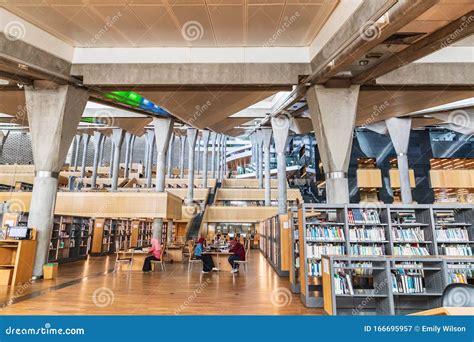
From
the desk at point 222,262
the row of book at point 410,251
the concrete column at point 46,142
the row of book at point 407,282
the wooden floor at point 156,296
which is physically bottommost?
the wooden floor at point 156,296

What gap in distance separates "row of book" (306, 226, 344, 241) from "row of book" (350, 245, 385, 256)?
33cm

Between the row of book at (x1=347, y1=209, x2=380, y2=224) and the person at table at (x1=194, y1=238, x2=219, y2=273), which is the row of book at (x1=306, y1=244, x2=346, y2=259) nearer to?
the row of book at (x1=347, y1=209, x2=380, y2=224)

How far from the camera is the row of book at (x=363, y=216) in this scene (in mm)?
5711

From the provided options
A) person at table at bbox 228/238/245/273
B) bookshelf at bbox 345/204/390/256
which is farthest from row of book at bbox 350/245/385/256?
person at table at bbox 228/238/245/273

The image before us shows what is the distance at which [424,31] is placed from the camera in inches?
233

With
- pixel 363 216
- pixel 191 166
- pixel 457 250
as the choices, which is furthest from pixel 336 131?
pixel 191 166

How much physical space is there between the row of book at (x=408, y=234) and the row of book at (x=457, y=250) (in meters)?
0.42

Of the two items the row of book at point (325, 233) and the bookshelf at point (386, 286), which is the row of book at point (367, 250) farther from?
the bookshelf at point (386, 286)

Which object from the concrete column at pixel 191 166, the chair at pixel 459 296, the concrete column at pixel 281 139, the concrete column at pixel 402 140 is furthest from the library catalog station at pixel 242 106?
the concrete column at pixel 191 166

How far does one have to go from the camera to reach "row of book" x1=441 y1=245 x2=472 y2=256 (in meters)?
5.44

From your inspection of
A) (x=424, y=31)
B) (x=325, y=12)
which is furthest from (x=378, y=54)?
A: (x=325, y=12)
